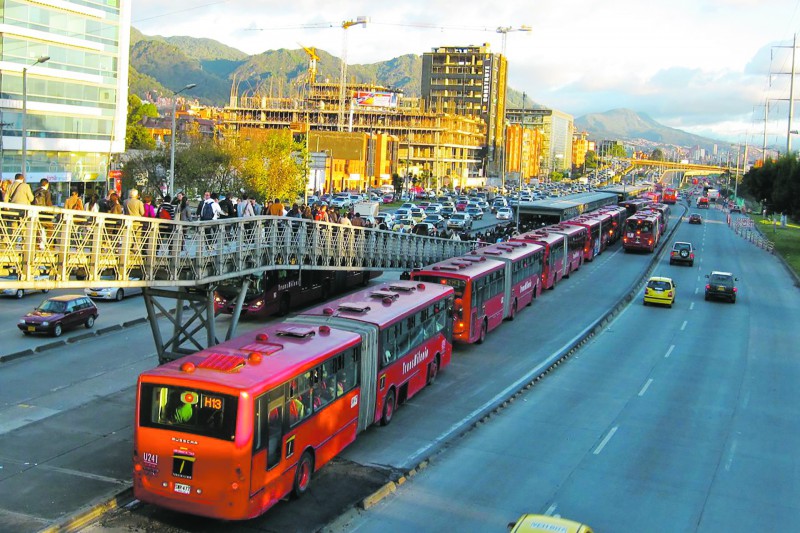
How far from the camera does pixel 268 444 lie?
13.0 meters

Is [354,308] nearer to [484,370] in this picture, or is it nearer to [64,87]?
[484,370]

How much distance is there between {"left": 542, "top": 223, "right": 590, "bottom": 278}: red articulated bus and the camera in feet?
154

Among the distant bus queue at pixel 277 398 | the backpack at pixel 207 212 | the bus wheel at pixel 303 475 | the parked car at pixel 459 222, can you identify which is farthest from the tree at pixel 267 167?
the bus wheel at pixel 303 475

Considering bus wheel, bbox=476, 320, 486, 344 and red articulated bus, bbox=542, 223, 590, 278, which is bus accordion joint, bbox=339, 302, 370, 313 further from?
red articulated bus, bbox=542, 223, 590, 278

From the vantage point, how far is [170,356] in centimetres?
1925

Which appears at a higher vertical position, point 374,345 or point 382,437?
point 374,345

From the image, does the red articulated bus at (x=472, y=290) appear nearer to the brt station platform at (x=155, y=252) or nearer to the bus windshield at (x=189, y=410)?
the brt station platform at (x=155, y=252)

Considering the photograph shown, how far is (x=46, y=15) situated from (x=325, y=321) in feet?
137

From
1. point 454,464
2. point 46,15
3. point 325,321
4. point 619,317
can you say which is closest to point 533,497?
point 454,464

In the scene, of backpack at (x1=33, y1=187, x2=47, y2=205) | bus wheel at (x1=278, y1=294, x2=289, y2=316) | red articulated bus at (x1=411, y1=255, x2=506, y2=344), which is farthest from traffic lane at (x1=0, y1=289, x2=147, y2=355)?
red articulated bus at (x1=411, y1=255, x2=506, y2=344)

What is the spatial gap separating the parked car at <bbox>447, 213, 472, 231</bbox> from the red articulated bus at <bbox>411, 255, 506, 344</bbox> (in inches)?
1583

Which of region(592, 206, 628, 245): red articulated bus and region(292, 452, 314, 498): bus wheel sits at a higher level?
region(592, 206, 628, 245): red articulated bus

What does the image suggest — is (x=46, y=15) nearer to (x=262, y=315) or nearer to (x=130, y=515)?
(x=262, y=315)

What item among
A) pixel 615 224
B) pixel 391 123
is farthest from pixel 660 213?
pixel 391 123
